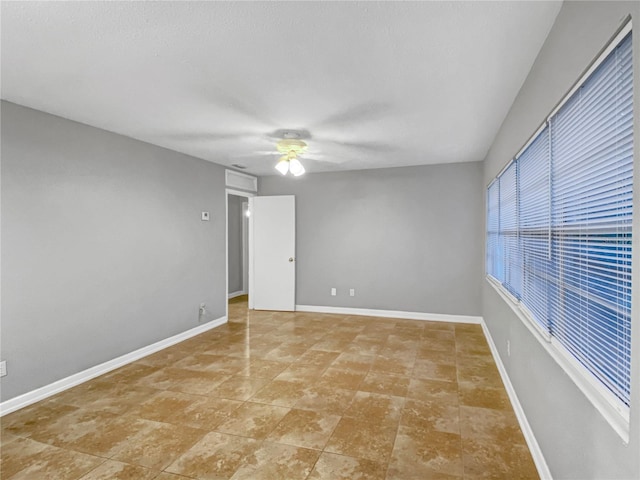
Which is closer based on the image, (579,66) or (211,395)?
(579,66)

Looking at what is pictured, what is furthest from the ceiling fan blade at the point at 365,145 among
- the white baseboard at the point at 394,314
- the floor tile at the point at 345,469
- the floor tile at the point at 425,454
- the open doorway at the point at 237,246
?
the open doorway at the point at 237,246

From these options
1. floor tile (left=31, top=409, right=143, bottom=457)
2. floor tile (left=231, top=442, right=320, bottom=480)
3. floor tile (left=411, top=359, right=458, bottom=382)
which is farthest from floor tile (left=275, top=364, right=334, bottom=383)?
floor tile (left=31, top=409, right=143, bottom=457)

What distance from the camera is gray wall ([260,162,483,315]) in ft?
17.5

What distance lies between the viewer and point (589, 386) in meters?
1.33

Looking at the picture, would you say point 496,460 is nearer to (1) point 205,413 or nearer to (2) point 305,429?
(2) point 305,429

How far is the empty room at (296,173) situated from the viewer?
143cm

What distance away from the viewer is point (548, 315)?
1.91 metres

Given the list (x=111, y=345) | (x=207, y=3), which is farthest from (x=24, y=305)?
(x=207, y=3)

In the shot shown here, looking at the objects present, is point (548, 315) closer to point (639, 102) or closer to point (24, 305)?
point (639, 102)

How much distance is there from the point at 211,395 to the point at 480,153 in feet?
14.1

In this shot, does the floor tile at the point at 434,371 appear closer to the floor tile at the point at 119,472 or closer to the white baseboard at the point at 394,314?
the white baseboard at the point at 394,314

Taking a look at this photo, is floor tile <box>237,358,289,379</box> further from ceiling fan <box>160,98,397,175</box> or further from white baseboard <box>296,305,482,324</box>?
white baseboard <box>296,305,482,324</box>

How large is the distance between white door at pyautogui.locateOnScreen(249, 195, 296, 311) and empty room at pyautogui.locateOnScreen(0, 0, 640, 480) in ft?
3.25

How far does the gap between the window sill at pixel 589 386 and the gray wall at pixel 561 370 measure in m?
0.04
